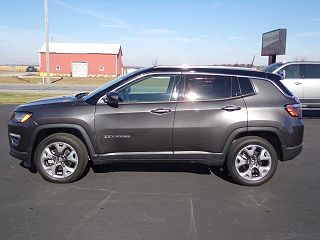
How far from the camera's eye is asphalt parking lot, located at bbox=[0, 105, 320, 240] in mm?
3605

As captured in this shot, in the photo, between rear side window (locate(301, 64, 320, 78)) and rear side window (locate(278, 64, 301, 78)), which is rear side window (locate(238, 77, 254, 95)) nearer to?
rear side window (locate(278, 64, 301, 78))

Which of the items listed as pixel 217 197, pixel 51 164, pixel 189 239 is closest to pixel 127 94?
pixel 51 164

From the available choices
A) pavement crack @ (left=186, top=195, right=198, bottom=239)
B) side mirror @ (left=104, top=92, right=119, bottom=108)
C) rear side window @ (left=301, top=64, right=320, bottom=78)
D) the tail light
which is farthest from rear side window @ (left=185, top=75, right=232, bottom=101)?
rear side window @ (left=301, top=64, right=320, bottom=78)

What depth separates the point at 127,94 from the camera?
5117 millimetres

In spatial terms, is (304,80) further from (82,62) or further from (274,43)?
(82,62)

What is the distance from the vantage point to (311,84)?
11109mm

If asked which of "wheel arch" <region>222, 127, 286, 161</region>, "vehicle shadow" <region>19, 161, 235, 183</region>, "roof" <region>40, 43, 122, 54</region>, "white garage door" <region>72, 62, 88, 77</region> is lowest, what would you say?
"vehicle shadow" <region>19, 161, 235, 183</region>

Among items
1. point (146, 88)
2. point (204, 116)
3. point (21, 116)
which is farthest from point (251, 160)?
point (21, 116)

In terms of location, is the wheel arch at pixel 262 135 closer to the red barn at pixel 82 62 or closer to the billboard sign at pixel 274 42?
the billboard sign at pixel 274 42

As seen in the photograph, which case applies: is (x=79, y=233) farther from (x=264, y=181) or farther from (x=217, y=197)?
(x=264, y=181)

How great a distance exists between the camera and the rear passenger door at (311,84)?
36.4 ft

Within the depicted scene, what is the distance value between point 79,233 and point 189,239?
1156 mm

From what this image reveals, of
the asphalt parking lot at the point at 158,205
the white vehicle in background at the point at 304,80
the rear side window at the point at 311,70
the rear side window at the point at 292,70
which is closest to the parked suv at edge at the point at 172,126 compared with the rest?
the asphalt parking lot at the point at 158,205

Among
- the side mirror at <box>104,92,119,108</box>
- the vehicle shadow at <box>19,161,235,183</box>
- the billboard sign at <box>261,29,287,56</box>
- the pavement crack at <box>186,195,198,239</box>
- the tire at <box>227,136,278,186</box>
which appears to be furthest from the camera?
the billboard sign at <box>261,29,287,56</box>
